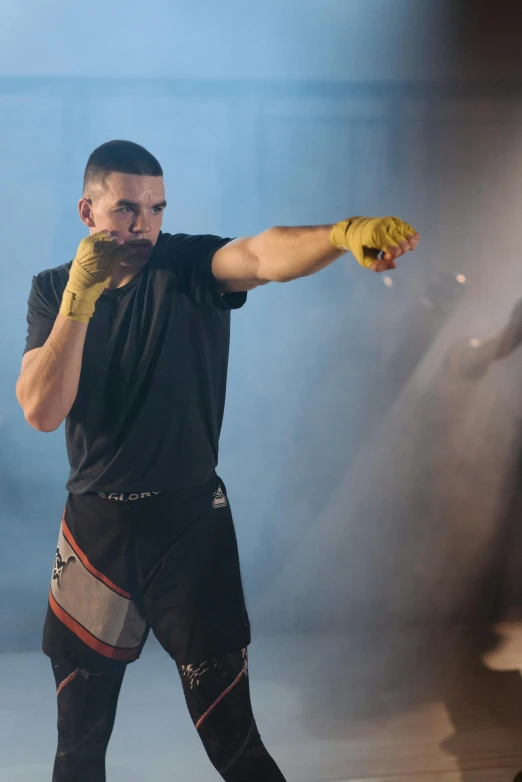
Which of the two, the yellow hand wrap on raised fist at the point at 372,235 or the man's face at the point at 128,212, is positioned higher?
the man's face at the point at 128,212

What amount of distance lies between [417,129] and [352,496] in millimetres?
1003

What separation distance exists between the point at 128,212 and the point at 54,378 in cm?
43

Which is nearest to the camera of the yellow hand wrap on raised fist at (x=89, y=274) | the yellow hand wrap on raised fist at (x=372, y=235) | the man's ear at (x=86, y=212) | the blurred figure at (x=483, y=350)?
the yellow hand wrap on raised fist at (x=372, y=235)

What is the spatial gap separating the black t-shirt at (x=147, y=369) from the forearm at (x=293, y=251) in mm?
180

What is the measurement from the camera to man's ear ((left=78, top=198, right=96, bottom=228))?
71.9 inches

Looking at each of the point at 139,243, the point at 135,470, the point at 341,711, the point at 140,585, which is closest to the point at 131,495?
the point at 135,470

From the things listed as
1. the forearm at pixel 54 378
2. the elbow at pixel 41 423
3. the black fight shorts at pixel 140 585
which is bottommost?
the black fight shorts at pixel 140 585

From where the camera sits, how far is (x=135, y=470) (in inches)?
70.3

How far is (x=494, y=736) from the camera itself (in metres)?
2.06

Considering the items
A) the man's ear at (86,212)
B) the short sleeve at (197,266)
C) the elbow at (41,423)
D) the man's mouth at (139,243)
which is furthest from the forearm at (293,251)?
the elbow at (41,423)

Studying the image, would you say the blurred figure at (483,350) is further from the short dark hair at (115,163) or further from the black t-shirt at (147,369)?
the short dark hair at (115,163)

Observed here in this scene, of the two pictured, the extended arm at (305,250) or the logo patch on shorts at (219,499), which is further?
the logo patch on shorts at (219,499)

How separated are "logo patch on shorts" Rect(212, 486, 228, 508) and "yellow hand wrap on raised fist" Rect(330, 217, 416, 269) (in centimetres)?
75

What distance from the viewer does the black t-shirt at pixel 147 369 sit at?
179 cm
